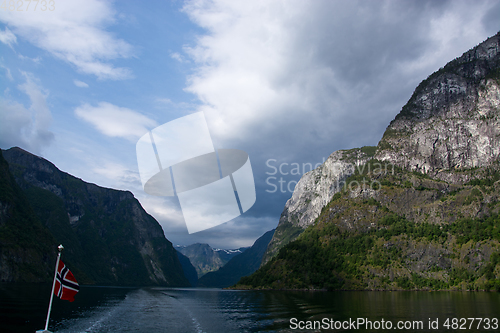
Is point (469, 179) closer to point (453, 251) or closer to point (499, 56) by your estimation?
point (453, 251)

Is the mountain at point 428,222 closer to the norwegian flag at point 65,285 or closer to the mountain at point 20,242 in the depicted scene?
the mountain at point 20,242

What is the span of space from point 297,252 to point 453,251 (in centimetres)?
7963

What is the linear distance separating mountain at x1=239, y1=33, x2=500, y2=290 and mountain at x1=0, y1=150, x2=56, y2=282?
125960 mm

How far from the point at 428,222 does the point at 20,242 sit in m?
231

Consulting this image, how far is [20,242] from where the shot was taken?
554 ft

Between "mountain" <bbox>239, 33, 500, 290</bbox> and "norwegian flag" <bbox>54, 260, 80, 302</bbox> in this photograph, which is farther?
"mountain" <bbox>239, 33, 500, 290</bbox>

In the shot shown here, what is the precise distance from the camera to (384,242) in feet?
508

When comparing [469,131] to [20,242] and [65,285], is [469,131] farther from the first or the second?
[20,242]

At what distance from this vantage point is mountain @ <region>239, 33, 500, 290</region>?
429ft

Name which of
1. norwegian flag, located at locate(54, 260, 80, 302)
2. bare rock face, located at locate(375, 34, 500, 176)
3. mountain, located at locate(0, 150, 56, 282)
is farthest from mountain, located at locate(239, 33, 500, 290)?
norwegian flag, located at locate(54, 260, 80, 302)

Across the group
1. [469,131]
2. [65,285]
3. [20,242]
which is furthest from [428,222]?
[20,242]

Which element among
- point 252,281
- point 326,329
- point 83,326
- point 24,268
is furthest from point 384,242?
point 24,268

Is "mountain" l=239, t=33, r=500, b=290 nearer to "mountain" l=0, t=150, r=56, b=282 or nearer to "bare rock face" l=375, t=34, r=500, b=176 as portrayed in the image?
"bare rock face" l=375, t=34, r=500, b=176

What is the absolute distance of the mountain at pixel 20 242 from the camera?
15400 cm
